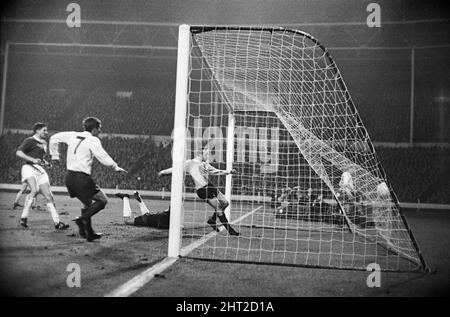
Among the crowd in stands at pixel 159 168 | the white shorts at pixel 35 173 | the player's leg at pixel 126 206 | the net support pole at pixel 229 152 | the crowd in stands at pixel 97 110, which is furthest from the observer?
the crowd in stands at pixel 97 110

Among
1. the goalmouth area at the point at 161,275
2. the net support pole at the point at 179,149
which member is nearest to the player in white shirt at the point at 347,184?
the goalmouth area at the point at 161,275

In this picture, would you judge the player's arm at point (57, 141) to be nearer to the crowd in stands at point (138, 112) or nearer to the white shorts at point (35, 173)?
the white shorts at point (35, 173)

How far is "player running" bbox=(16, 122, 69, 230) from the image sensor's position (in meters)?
5.42

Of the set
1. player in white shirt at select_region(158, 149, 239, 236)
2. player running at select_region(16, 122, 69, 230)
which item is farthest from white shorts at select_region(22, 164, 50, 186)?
player in white shirt at select_region(158, 149, 239, 236)

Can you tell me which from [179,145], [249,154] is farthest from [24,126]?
[179,145]

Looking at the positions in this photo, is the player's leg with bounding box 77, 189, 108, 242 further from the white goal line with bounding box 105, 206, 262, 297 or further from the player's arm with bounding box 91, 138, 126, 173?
the white goal line with bounding box 105, 206, 262, 297

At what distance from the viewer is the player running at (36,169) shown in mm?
5422

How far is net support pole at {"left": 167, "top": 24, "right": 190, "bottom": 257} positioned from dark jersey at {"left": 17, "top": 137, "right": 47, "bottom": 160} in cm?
254

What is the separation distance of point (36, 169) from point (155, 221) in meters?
1.89

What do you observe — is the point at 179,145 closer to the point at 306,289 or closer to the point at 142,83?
the point at 306,289

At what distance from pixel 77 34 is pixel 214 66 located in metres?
14.1

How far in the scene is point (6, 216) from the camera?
6.70m

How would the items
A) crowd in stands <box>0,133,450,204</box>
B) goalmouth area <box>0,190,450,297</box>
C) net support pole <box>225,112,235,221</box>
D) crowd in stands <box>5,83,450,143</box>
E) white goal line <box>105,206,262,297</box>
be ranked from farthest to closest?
crowd in stands <box>5,83,450,143</box>, crowd in stands <box>0,133,450,204</box>, net support pole <box>225,112,235,221</box>, goalmouth area <box>0,190,450,297</box>, white goal line <box>105,206,262,297</box>

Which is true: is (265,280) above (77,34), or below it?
below
